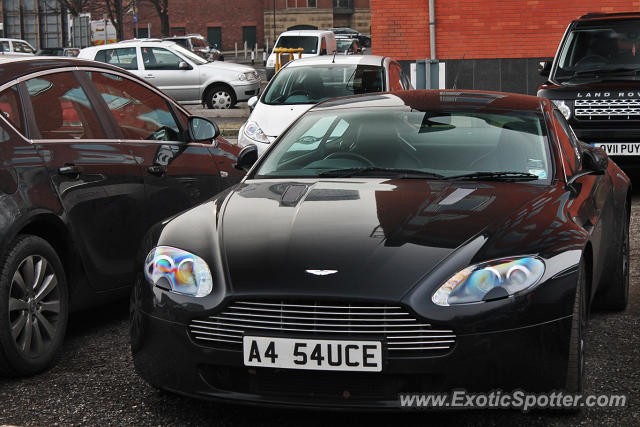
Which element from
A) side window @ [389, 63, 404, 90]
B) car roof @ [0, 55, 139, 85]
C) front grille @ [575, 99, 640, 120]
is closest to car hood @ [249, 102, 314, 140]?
side window @ [389, 63, 404, 90]

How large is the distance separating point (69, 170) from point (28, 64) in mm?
610

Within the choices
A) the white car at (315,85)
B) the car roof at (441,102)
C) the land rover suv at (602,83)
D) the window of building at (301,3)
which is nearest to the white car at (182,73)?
the white car at (315,85)

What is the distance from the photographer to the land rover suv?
10750 millimetres

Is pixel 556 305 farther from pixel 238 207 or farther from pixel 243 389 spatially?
pixel 238 207

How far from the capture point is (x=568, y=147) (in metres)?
5.62

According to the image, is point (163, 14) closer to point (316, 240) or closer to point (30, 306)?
point (30, 306)

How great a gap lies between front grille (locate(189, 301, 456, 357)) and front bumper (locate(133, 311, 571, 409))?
0.05m

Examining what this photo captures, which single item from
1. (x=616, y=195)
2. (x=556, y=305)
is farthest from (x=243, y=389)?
(x=616, y=195)

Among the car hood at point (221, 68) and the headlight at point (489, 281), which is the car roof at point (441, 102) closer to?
the headlight at point (489, 281)

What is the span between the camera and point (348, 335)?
3.76 meters

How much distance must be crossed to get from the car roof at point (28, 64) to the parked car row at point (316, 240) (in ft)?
0.05

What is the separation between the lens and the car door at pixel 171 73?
25.1 meters

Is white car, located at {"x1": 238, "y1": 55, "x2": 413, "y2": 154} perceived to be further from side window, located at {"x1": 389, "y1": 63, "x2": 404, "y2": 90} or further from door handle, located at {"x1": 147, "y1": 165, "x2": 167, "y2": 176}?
door handle, located at {"x1": 147, "y1": 165, "x2": 167, "y2": 176}

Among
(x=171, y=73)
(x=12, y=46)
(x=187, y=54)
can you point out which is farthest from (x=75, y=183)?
(x=12, y=46)
